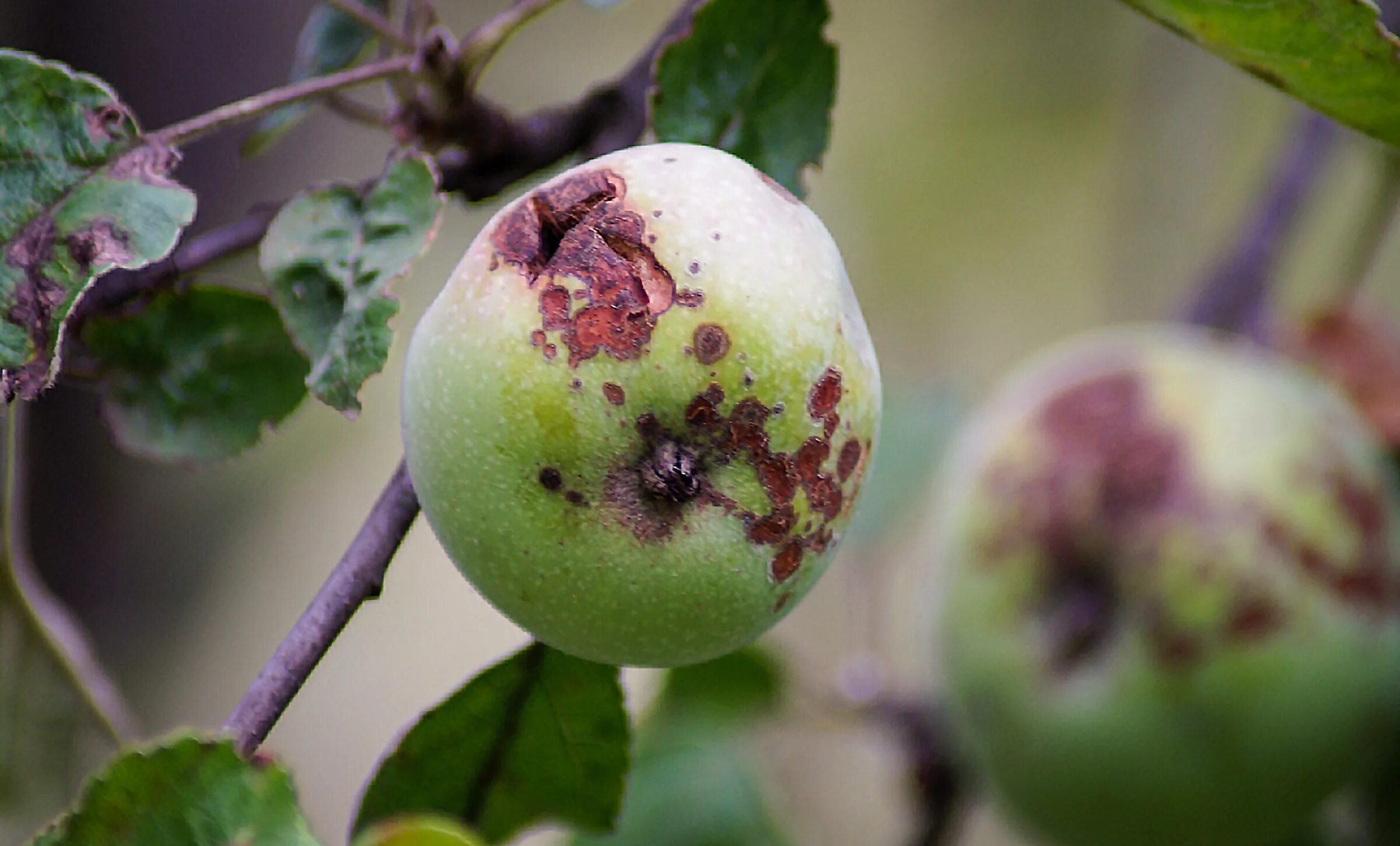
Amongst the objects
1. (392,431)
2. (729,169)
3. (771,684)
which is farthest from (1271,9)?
(392,431)

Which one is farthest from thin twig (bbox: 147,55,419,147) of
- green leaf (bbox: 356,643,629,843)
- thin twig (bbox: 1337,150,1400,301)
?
thin twig (bbox: 1337,150,1400,301)

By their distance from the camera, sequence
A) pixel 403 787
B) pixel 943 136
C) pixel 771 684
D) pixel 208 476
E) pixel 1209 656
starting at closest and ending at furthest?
1. pixel 403 787
2. pixel 1209 656
3. pixel 771 684
4. pixel 208 476
5. pixel 943 136

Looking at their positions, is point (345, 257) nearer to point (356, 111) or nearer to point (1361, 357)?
point (356, 111)

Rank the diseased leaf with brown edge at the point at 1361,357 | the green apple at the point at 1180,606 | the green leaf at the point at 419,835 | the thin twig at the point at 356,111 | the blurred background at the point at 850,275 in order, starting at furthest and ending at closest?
1. the blurred background at the point at 850,275
2. the diseased leaf with brown edge at the point at 1361,357
3. the green apple at the point at 1180,606
4. the thin twig at the point at 356,111
5. the green leaf at the point at 419,835

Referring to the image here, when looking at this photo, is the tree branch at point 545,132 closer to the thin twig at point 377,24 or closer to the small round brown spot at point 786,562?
the thin twig at point 377,24

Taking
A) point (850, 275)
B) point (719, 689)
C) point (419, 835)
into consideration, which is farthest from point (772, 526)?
point (850, 275)

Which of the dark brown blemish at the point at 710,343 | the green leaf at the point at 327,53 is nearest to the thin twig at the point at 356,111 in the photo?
the green leaf at the point at 327,53

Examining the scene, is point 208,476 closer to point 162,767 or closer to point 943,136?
point 943,136
